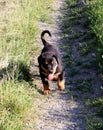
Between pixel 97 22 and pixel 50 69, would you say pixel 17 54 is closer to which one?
pixel 50 69

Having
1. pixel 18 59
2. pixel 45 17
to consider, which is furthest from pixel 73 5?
pixel 18 59

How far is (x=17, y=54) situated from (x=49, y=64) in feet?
4.85

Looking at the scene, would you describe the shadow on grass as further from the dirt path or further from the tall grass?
the tall grass

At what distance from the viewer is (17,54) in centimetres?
802

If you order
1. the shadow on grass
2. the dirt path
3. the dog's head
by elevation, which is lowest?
the dirt path

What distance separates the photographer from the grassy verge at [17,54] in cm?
593

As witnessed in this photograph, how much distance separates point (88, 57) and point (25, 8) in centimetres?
358

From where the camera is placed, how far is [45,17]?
39.2 feet

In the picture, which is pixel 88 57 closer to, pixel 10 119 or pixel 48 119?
pixel 48 119

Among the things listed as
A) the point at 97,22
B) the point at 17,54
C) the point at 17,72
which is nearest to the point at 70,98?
the point at 17,72

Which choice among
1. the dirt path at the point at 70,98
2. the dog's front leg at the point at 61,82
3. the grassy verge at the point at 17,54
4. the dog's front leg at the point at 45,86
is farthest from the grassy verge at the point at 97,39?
the grassy verge at the point at 17,54

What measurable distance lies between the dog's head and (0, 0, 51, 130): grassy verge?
1.49 feet

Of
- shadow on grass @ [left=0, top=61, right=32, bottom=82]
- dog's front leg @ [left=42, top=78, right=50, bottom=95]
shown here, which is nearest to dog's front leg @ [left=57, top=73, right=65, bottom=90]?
dog's front leg @ [left=42, top=78, right=50, bottom=95]

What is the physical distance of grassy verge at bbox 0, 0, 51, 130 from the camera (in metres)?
5.93
